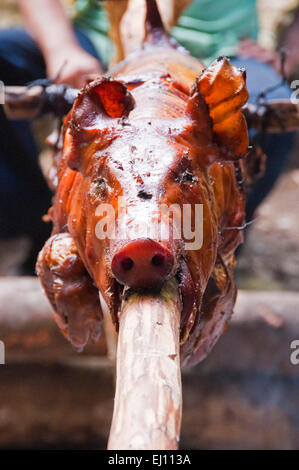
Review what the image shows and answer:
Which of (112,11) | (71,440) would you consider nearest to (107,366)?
(71,440)

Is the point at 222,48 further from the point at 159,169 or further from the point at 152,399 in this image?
the point at 152,399

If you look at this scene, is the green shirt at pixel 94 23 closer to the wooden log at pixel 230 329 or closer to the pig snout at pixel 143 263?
the wooden log at pixel 230 329

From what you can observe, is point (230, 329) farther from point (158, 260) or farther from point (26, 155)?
point (158, 260)

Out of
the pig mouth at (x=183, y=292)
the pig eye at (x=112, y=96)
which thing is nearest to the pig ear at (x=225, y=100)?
the pig eye at (x=112, y=96)

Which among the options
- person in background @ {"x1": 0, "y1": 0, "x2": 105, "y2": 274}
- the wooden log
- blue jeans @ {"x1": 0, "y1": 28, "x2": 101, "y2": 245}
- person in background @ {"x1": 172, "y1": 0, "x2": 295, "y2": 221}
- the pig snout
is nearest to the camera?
the pig snout

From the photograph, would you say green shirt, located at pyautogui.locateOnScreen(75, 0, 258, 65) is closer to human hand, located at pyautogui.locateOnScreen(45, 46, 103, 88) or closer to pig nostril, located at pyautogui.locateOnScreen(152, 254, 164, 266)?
human hand, located at pyautogui.locateOnScreen(45, 46, 103, 88)

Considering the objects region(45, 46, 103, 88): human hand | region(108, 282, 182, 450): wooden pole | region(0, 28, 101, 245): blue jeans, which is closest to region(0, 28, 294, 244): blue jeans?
region(0, 28, 101, 245): blue jeans
